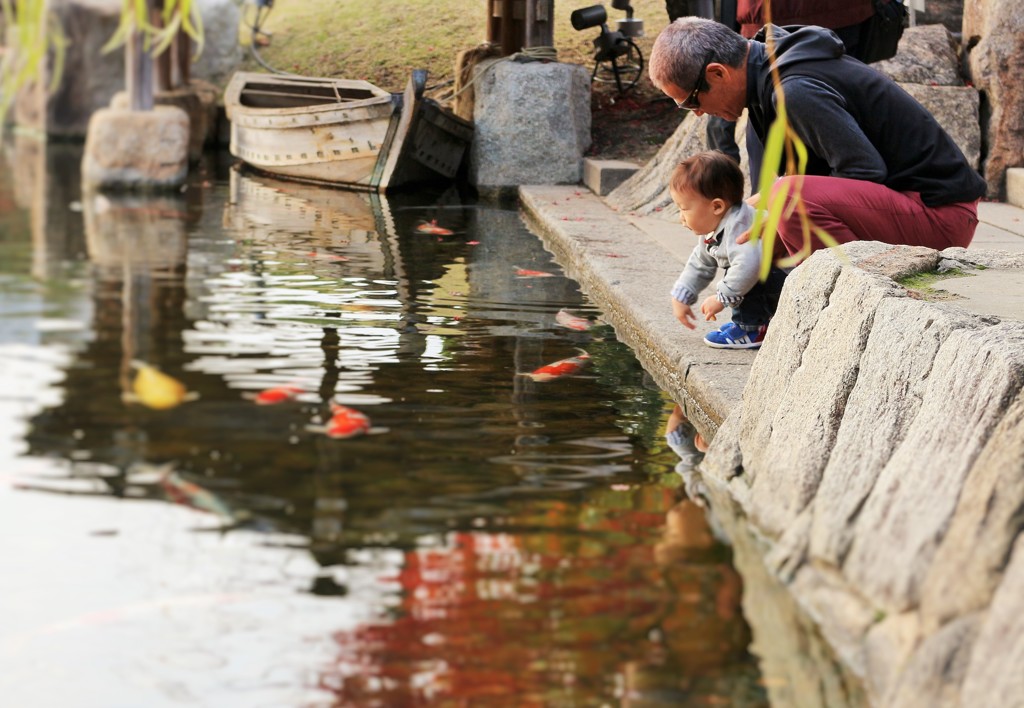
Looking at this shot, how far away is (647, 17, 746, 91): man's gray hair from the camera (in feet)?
12.4

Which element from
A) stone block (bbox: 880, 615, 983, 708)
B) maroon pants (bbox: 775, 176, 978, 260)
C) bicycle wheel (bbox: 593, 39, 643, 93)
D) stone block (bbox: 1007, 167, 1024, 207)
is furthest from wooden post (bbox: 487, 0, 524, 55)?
stone block (bbox: 880, 615, 983, 708)

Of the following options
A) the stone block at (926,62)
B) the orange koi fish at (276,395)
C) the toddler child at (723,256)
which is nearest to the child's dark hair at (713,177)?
the toddler child at (723,256)

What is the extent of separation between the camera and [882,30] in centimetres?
547

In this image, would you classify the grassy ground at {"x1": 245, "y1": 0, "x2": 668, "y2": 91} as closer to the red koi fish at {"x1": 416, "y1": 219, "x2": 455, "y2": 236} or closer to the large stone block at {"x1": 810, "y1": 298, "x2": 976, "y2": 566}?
the red koi fish at {"x1": 416, "y1": 219, "x2": 455, "y2": 236}

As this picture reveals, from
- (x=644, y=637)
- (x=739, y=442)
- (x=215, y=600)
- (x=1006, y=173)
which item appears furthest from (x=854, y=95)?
(x=1006, y=173)

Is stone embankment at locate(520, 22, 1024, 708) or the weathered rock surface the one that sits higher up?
the weathered rock surface

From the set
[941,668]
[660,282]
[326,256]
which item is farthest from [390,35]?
[941,668]

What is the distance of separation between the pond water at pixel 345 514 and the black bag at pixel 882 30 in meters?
1.64

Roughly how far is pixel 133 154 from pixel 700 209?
26.3 ft

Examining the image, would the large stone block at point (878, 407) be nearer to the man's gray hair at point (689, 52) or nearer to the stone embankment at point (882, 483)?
the stone embankment at point (882, 483)

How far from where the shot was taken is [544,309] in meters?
5.97

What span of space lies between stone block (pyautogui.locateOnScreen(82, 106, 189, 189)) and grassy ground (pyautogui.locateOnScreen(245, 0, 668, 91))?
24.3 feet

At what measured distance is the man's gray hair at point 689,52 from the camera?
Answer: 12.4ft

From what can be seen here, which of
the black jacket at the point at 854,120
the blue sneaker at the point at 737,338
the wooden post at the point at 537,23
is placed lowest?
the blue sneaker at the point at 737,338
